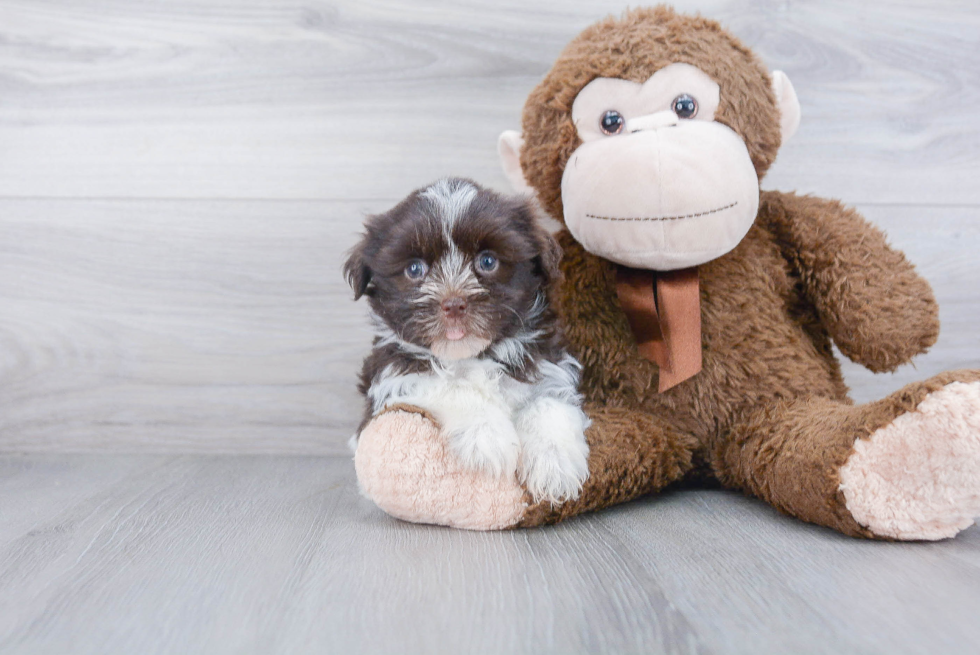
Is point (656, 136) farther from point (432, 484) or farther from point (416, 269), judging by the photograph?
point (432, 484)

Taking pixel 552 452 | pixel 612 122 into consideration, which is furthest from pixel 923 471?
pixel 612 122

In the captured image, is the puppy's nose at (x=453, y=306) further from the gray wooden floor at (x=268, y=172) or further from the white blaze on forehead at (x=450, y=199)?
the gray wooden floor at (x=268, y=172)

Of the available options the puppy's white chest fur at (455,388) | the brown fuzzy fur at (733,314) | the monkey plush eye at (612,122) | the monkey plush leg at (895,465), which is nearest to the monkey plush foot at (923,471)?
the monkey plush leg at (895,465)

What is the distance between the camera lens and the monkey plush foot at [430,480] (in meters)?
1.21

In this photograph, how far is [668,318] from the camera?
55.0 inches

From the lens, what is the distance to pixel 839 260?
1412 millimetres

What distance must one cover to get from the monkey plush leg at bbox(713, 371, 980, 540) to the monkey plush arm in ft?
0.76

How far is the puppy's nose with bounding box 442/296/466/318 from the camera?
1188 millimetres

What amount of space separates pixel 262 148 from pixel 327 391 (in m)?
0.66

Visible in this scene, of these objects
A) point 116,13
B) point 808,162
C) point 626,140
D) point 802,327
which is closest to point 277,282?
point 116,13

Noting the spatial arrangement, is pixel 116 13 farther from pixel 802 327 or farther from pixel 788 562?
pixel 788 562

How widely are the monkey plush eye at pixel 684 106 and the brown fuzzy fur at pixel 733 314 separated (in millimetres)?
53

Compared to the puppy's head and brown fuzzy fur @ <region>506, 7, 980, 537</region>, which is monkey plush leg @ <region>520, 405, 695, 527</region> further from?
the puppy's head

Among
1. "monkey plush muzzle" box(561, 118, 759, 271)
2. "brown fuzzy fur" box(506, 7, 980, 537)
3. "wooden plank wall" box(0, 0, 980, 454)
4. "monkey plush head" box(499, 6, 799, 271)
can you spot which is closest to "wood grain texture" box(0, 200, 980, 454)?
"wooden plank wall" box(0, 0, 980, 454)
